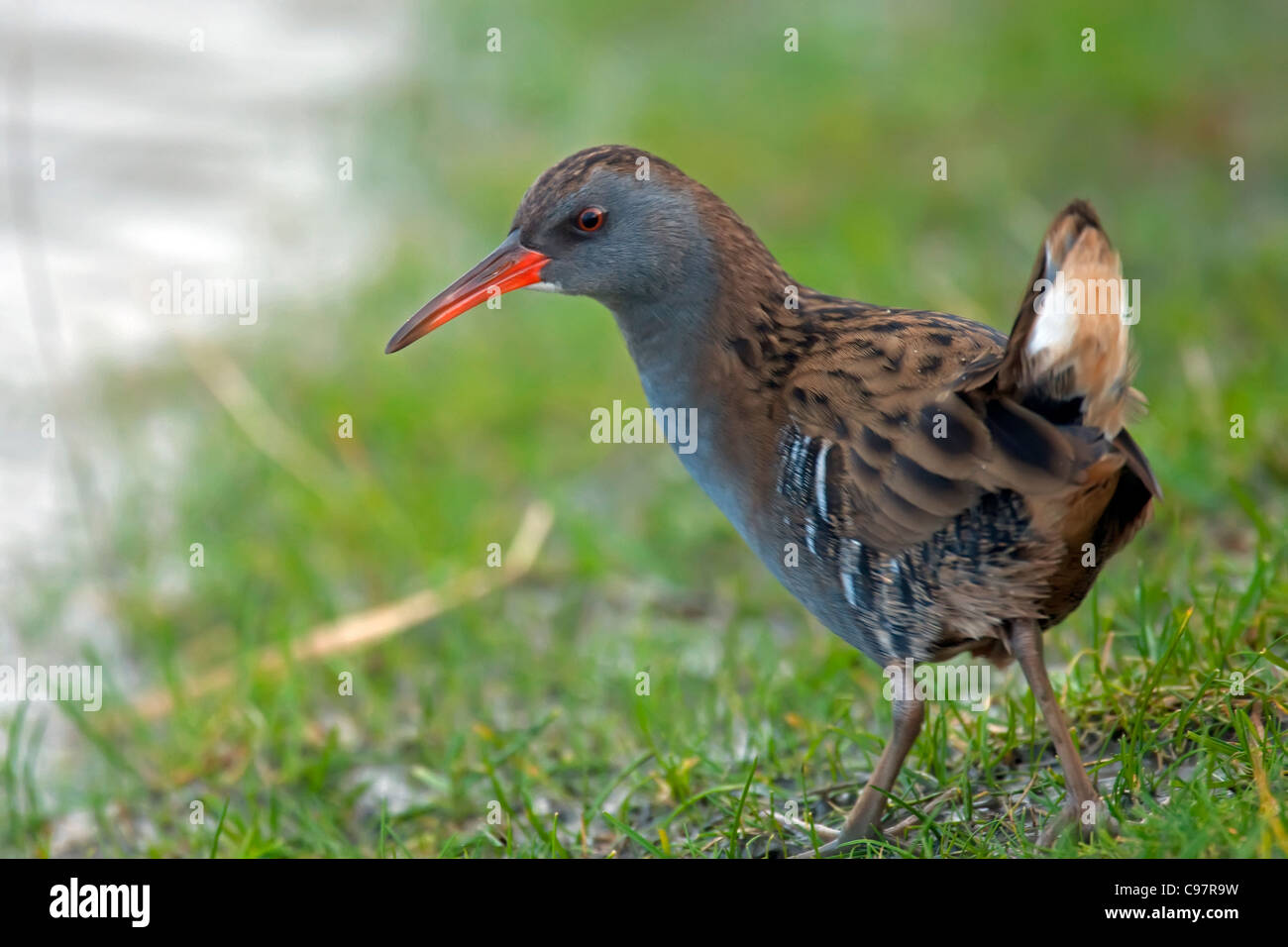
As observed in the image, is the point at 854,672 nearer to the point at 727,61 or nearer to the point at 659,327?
the point at 659,327

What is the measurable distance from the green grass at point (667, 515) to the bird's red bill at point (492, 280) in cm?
115

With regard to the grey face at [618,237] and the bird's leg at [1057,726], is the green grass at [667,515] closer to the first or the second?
the bird's leg at [1057,726]

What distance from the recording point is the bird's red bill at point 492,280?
3.65 meters

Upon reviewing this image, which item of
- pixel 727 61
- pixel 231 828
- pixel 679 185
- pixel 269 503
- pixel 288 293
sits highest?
pixel 727 61

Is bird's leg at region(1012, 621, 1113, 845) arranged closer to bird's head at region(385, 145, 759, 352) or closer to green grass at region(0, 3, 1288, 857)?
green grass at region(0, 3, 1288, 857)

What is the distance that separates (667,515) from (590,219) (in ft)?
7.77

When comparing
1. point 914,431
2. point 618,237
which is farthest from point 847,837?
point 618,237

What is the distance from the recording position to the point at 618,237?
356 cm

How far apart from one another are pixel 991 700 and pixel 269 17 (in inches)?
385

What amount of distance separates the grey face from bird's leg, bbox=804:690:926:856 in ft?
3.65

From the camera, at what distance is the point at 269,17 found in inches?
474

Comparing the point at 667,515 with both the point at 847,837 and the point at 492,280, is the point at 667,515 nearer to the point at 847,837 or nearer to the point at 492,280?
the point at 492,280

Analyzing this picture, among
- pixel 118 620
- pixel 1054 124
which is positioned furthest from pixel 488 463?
pixel 1054 124

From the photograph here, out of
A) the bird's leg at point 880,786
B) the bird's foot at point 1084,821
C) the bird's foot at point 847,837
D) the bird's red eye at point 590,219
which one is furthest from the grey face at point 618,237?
the bird's foot at point 1084,821
